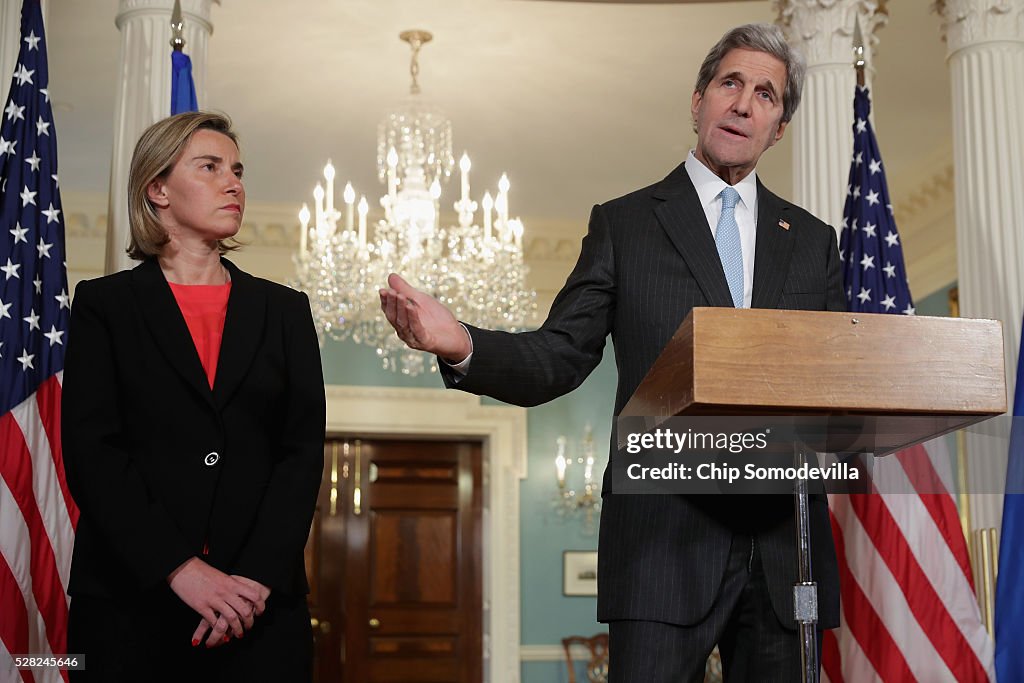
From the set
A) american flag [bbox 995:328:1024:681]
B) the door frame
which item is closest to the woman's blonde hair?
american flag [bbox 995:328:1024:681]

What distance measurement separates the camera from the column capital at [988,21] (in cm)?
491

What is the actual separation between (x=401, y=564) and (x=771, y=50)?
7.96 m

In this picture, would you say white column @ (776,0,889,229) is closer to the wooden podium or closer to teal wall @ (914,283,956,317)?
the wooden podium

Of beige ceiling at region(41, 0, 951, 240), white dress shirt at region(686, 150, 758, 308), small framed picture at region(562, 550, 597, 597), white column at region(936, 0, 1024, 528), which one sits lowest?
small framed picture at region(562, 550, 597, 597)

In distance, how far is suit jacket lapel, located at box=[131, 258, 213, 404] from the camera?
2.12 meters

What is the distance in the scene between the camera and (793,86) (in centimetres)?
193

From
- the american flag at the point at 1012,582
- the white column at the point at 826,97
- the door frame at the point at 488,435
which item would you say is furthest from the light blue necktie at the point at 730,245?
the door frame at the point at 488,435

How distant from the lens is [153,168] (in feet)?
7.85

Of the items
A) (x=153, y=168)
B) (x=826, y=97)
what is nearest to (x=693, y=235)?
(x=153, y=168)

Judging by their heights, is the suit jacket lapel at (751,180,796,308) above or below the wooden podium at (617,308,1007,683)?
above

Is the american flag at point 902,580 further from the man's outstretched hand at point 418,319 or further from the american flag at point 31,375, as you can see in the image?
the american flag at point 31,375

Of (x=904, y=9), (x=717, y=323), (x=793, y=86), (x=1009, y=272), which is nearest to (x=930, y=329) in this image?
(x=717, y=323)

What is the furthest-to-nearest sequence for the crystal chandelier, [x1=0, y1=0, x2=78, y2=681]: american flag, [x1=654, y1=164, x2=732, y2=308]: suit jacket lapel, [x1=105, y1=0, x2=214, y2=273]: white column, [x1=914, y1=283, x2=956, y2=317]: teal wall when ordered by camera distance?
[x1=914, y1=283, x2=956, y2=317]: teal wall, the crystal chandelier, [x1=105, y1=0, x2=214, y2=273]: white column, [x1=0, y1=0, x2=78, y2=681]: american flag, [x1=654, y1=164, x2=732, y2=308]: suit jacket lapel

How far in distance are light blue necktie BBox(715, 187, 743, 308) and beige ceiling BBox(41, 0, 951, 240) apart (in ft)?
14.8
